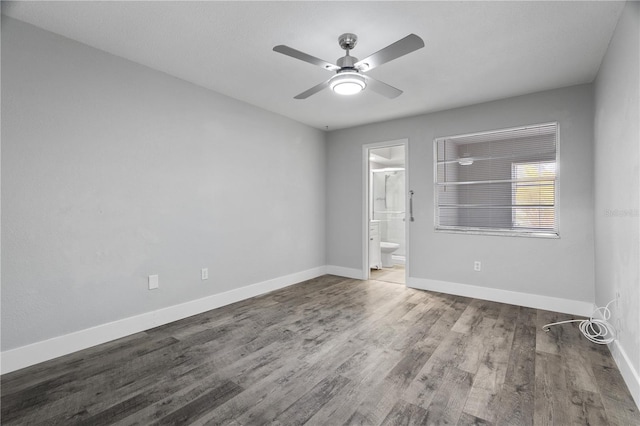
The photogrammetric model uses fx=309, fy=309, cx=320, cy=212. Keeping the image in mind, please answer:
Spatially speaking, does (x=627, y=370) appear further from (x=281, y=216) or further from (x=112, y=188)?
(x=112, y=188)

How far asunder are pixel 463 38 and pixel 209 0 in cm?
185

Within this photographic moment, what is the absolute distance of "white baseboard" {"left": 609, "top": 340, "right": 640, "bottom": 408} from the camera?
177 cm

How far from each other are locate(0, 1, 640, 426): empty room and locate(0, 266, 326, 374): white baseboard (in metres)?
0.01

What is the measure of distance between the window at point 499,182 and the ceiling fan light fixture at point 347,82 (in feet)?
7.36

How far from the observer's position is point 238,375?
2.10 meters

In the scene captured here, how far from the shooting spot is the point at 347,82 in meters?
2.27

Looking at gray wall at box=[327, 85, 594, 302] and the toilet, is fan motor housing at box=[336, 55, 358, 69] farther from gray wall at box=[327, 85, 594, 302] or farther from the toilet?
the toilet

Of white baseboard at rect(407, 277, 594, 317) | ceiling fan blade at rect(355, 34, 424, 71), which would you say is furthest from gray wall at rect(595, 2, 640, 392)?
ceiling fan blade at rect(355, 34, 424, 71)

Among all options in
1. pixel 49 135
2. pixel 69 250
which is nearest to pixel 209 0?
pixel 49 135

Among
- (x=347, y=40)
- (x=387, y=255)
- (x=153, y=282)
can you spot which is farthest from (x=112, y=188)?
(x=387, y=255)

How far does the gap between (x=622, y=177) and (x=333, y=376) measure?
235cm

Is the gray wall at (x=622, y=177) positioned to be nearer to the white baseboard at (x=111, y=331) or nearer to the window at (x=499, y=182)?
the window at (x=499, y=182)

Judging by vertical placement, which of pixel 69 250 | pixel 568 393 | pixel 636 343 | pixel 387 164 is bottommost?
pixel 568 393

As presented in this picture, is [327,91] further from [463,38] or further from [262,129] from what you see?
[463,38]
